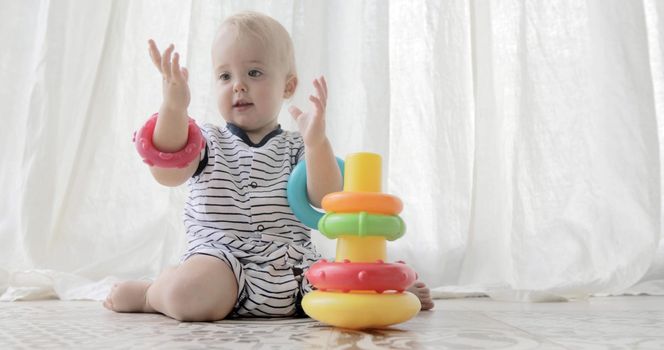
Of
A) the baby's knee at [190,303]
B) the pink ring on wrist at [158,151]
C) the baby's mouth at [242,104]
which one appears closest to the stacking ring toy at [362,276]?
the baby's knee at [190,303]

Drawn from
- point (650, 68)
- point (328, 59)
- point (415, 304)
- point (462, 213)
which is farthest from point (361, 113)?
point (415, 304)

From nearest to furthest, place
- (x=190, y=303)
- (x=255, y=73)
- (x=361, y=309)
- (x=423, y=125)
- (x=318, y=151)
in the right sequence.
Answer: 1. (x=361, y=309)
2. (x=190, y=303)
3. (x=318, y=151)
4. (x=255, y=73)
5. (x=423, y=125)

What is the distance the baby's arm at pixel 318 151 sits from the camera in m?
0.90

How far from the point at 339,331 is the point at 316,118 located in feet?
1.00

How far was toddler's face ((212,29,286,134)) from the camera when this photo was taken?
1049 mm

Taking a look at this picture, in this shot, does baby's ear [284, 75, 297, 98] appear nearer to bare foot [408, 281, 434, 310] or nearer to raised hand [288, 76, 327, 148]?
raised hand [288, 76, 327, 148]

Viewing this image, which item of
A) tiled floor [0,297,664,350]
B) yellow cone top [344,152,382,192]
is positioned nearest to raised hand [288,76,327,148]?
→ yellow cone top [344,152,382,192]

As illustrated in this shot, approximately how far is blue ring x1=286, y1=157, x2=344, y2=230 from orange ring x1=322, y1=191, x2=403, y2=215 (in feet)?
0.75

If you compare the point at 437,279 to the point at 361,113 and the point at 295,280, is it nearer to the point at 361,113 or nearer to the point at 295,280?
the point at 361,113

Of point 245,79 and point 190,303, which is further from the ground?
point 245,79

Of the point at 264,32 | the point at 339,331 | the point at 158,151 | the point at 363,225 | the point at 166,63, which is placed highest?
the point at 264,32

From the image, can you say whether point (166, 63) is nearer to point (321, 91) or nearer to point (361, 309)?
point (321, 91)

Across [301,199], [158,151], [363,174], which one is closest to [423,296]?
[301,199]

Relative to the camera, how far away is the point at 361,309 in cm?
71
